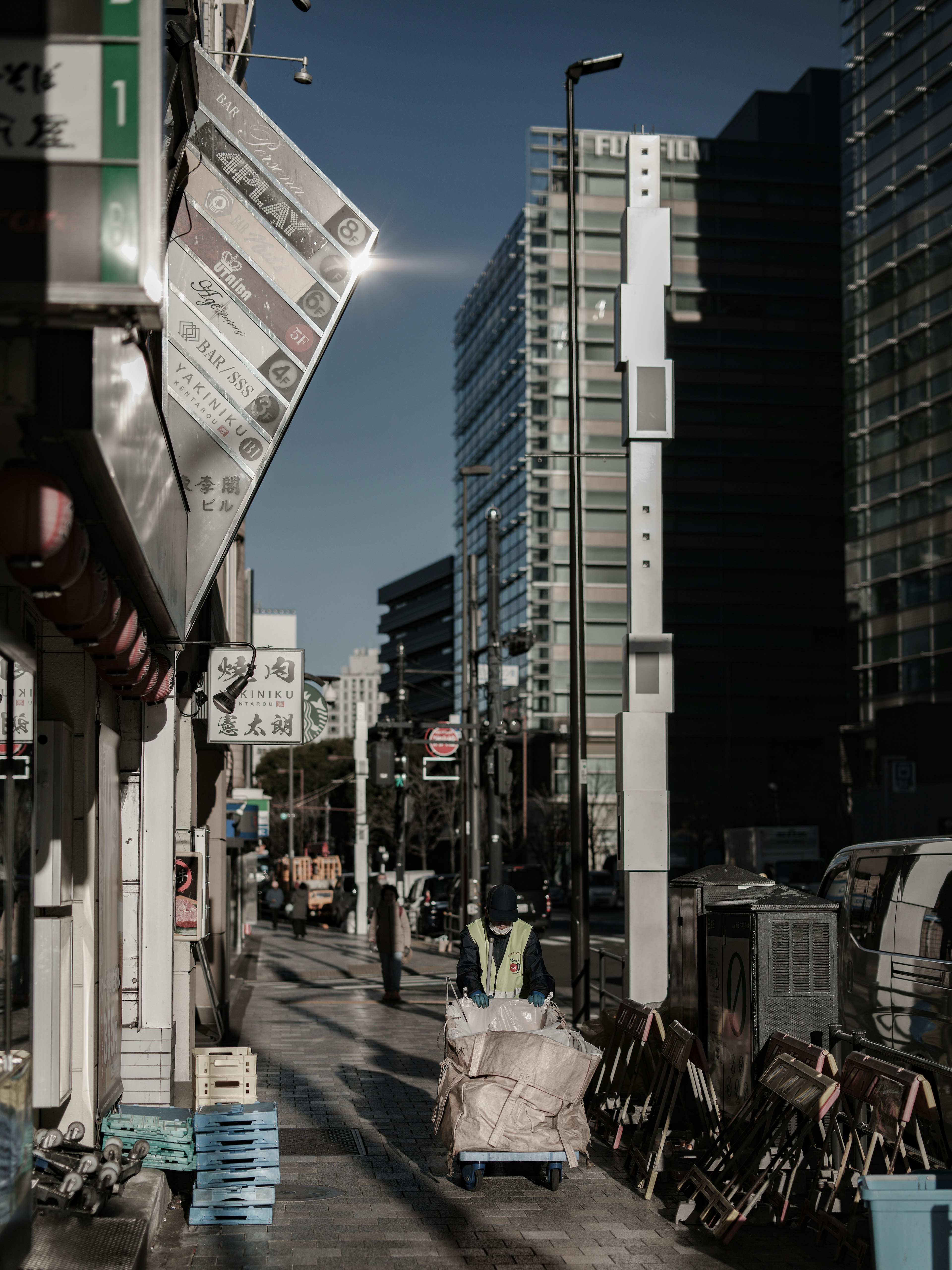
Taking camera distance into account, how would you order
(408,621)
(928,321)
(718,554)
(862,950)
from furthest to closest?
(408,621) → (718,554) → (928,321) → (862,950)

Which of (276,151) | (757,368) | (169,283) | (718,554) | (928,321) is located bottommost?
(169,283)

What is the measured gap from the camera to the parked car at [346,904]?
4231 cm

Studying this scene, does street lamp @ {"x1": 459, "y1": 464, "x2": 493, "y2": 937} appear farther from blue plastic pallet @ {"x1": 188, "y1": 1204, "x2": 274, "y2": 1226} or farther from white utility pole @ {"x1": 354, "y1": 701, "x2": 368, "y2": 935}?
blue plastic pallet @ {"x1": 188, "y1": 1204, "x2": 274, "y2": 1226}

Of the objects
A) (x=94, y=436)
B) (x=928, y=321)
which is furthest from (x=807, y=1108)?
(x=928, y=321)

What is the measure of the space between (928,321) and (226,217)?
58.4 metres

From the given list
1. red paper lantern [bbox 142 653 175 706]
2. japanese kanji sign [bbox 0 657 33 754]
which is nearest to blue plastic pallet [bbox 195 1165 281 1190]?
red paper lantern [bbox 142 653 175 706]

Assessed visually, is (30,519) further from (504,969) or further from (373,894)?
(373,894)

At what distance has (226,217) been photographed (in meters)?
10.1

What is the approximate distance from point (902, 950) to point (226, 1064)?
4.98 m

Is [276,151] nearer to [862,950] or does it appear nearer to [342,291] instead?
[342,291]

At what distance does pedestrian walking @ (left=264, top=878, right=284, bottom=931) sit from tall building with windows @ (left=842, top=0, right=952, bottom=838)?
2382cm

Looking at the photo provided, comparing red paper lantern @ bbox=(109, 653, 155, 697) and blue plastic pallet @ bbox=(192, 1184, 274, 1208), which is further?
blue plastic pallet @ bbox=(192, 1184, 274, 1208)

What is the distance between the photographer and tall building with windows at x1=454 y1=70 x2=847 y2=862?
305 ft

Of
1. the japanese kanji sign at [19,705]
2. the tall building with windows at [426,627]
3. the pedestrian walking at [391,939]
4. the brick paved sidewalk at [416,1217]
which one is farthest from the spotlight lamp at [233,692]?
the tall building with windows at [426,627]
